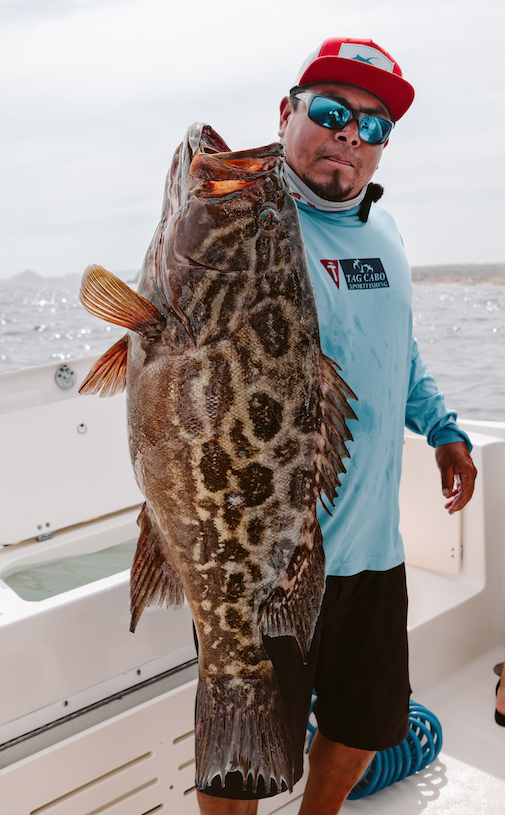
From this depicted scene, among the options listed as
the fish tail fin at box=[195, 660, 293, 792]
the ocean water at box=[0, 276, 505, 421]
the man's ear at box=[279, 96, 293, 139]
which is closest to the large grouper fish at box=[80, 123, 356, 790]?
the fish tail fin at box=[195, 660, 293, 792]

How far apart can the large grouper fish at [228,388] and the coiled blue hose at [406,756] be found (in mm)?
1604

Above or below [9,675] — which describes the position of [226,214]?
above

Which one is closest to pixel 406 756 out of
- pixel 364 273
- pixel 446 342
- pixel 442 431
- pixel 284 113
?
pixel 442 431

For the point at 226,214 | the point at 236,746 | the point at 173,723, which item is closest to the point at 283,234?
the point at 226,214

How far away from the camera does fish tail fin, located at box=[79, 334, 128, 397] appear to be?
1106 millimetres

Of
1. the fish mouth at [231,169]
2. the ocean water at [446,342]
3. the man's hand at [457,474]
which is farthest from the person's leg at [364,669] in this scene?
the ocean water at [446,342]

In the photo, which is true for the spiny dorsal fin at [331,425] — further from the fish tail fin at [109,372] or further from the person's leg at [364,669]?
the person's leg at [364,669]

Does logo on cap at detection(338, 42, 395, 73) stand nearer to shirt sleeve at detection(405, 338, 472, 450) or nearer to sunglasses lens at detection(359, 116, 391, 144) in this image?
sunglasses lens at detection(359, 116, 391, 144)

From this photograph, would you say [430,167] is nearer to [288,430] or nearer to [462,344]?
[462,344]

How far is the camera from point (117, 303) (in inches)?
37.7

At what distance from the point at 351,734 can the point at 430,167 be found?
39433mm

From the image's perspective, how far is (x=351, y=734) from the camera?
68.3 inches

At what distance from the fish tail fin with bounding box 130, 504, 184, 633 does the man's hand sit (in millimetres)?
991

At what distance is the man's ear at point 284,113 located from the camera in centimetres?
169
